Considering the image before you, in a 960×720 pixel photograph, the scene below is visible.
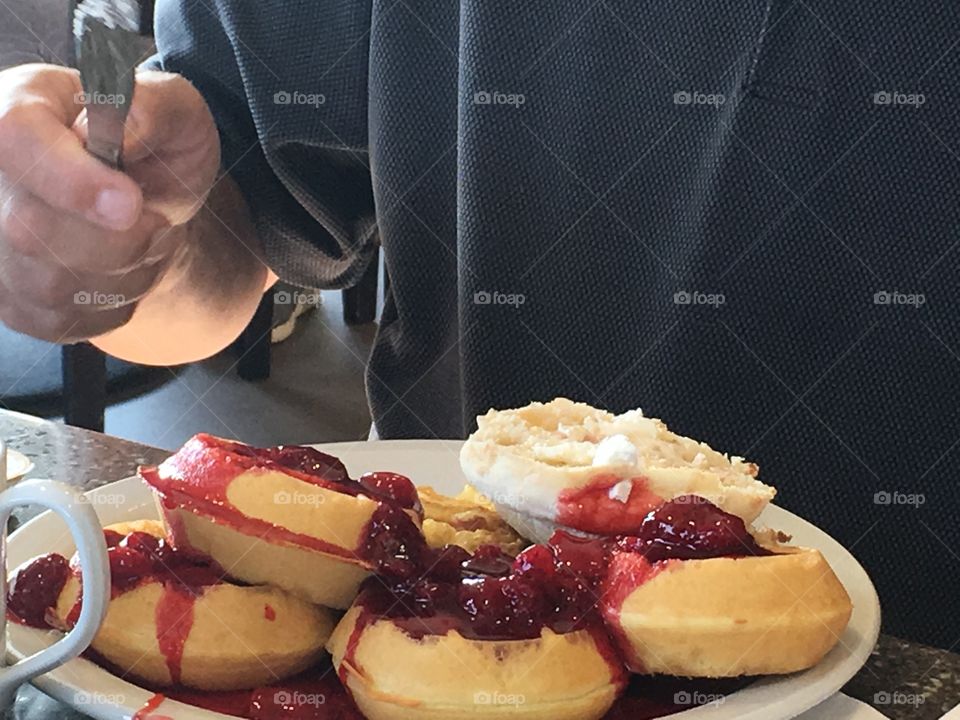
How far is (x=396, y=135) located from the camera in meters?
1.00

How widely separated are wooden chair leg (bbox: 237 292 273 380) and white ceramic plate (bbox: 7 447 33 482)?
7.53ft

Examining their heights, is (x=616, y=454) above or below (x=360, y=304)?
above

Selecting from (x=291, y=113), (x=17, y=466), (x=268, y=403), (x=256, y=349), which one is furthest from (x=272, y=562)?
(x=256, y=349)

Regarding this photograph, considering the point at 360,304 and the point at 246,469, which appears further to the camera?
the point at 360,304

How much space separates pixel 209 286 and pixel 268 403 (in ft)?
5.95

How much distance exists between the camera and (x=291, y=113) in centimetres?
104

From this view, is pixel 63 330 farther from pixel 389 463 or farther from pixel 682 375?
pixel 682 375

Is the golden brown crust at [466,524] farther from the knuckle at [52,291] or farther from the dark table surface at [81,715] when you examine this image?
the knuckle at [52,291]

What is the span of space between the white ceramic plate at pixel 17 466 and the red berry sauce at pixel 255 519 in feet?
0.75

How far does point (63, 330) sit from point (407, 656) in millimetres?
579

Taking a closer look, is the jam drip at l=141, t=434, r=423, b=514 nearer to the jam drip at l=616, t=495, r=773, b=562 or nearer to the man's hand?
the jam drip at l=616, t=495, r=773, b=562

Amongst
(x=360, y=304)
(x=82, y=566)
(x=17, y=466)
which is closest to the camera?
(x=82, y=566)

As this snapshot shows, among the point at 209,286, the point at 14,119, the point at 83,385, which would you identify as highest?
the point at 14,119

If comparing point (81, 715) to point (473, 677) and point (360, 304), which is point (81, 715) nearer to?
point (473, 677)
